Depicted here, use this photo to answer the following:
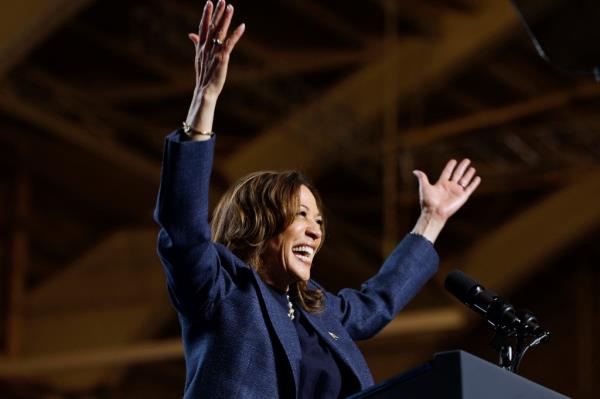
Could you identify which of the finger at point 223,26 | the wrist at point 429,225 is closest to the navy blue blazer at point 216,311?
the finger at point 223,26

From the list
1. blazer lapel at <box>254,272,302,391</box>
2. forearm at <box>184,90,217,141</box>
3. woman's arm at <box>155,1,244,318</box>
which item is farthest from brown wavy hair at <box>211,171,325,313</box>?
forearm at <box>184,90,217,141</box>

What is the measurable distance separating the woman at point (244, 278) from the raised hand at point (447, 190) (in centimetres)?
36

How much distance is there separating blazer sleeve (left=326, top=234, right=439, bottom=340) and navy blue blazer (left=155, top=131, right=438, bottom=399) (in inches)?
8.0

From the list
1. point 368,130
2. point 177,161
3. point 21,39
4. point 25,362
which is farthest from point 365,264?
point 177,161

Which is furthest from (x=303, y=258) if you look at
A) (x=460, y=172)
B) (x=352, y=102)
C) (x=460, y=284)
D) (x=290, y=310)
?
(x=352, y=102)

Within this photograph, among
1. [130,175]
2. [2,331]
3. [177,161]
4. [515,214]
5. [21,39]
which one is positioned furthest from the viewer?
[515,214]

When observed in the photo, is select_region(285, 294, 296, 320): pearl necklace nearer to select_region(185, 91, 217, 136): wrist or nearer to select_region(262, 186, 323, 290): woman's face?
select_region(262, 186, 323, 290): woman's face

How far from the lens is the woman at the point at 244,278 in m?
2.93

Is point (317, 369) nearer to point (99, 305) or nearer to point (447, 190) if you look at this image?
point (447, 190)

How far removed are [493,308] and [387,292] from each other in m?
0.53

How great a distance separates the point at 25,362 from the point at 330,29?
383 centimetres

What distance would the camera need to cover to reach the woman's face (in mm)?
3270

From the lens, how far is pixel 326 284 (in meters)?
13.0

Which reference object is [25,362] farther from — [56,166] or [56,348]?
[56,166]
